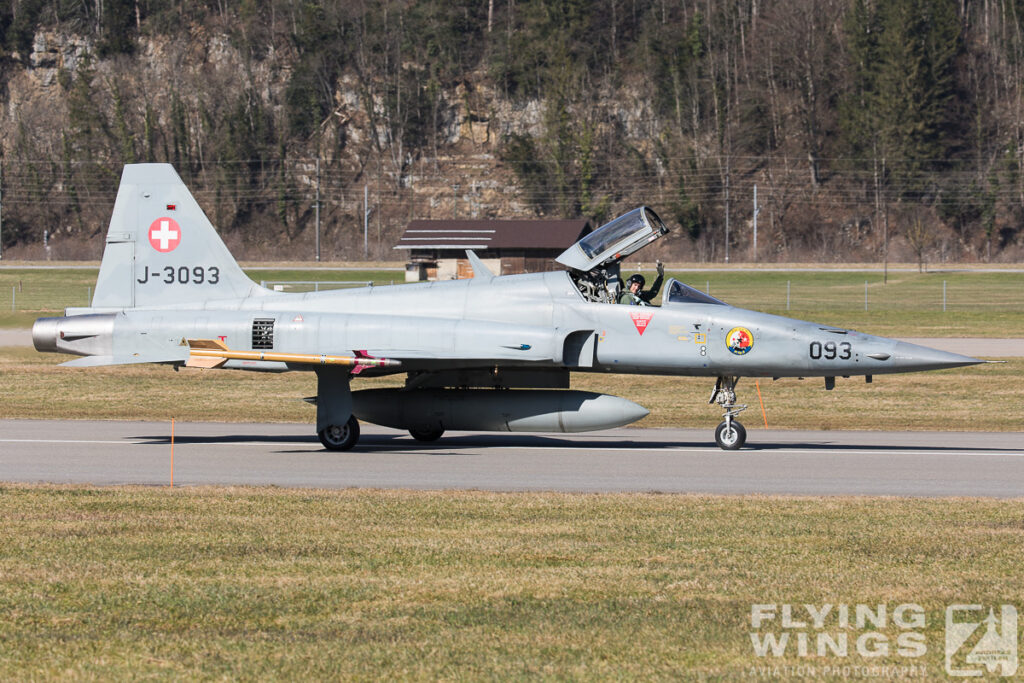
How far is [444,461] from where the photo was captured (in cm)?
1591

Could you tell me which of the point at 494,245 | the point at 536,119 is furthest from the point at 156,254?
the point at 536,119

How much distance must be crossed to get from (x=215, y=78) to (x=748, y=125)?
46701mm

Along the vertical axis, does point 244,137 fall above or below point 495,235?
above

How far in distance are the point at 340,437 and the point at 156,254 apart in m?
4.15

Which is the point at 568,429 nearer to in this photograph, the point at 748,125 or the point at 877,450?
the point at 877,450

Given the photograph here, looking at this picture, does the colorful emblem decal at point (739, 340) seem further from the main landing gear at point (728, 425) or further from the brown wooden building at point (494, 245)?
the brown wooden building at point (494, 245)

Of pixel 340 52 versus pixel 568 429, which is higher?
pixel 340 52

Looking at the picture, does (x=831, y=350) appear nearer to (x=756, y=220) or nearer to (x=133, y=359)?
(x=133, y=359)

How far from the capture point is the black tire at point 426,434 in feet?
58.6

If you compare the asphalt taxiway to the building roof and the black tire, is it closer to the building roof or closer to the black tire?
the black tire

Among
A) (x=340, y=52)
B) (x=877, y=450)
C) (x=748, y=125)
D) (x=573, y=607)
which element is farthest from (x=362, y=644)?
(x=340, y=52)

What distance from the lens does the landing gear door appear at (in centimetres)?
1652

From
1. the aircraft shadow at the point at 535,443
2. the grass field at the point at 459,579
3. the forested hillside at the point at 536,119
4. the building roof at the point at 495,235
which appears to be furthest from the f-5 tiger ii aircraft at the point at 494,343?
the forested hillside at the point at 536,119

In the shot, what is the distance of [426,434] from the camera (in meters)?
18.0
